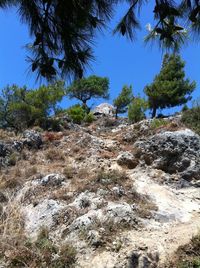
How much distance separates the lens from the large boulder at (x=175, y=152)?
967 cm

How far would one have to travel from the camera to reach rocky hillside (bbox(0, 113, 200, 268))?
6086 mm

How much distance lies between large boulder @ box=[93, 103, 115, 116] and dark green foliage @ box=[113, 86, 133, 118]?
88 cm

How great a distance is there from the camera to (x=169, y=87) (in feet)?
66.7

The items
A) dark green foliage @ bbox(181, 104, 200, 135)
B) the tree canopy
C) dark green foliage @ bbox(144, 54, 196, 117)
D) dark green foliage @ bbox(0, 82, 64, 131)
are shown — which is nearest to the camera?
the tree canopy

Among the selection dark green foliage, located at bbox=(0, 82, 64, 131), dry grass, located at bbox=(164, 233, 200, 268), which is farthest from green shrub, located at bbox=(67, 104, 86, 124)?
dry grass, located at bbox=(164, 233, 200, 268)

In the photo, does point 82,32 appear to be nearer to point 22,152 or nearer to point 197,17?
point 197,17

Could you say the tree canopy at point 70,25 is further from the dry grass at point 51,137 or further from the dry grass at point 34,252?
the dry grass at point 51,137

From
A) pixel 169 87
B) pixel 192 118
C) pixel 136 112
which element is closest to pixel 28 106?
pixel 136 112

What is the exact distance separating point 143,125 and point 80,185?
4.92 meters

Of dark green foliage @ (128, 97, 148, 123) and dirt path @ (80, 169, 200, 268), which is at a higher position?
dark green foliage @ (128, 97, 148, 123)

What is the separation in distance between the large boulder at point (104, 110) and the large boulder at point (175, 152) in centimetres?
1135

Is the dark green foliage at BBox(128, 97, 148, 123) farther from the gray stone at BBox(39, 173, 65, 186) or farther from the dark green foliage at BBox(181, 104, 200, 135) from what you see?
the gray stone at BBox(39, 173, 65, 186)

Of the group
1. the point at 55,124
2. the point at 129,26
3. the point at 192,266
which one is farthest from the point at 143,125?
the point at 129,26

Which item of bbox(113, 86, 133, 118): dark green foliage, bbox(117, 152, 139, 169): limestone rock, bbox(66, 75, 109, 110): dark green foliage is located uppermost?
bbox(66, 75, 109, 110): dark green foliage
